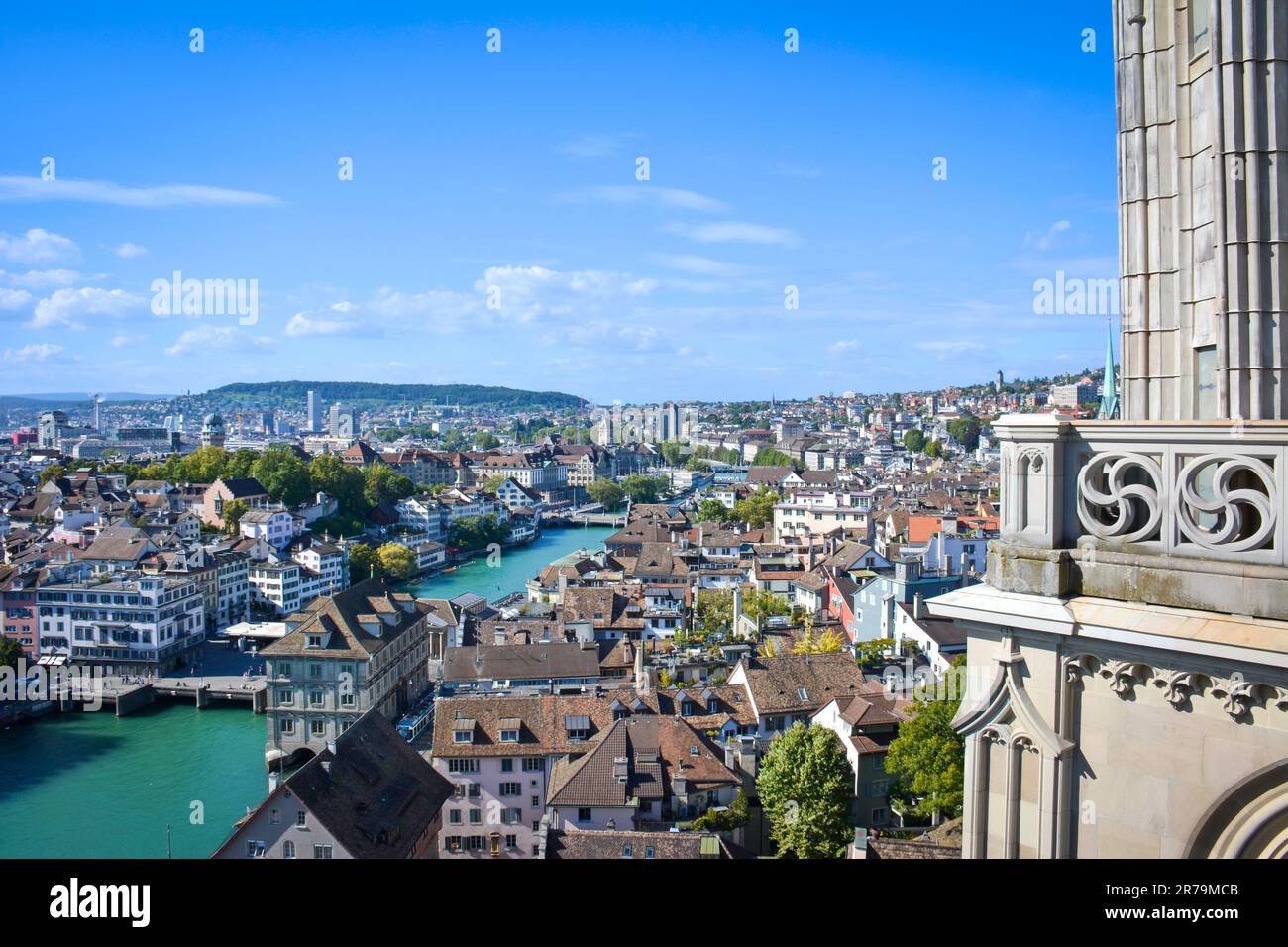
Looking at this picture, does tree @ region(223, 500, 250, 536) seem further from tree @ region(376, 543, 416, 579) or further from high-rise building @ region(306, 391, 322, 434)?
high-rise building @ region(306, 391, 322, 434)

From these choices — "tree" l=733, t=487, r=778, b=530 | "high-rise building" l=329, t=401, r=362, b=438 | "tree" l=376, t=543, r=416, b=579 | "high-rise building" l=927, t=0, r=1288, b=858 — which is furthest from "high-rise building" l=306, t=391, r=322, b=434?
"high-rise building" l=927, t=0, r=1288, b=858

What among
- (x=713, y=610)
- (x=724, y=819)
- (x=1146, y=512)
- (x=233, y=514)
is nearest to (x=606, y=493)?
(x=233, y=514)

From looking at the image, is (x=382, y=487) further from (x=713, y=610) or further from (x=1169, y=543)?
(x=1169, y=543)

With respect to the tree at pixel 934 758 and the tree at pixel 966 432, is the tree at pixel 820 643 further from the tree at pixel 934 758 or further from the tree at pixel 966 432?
the tree at pixel 966 432
